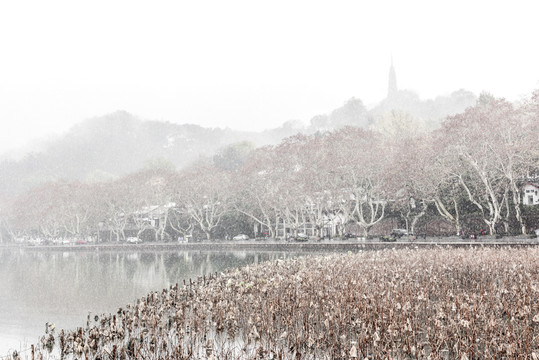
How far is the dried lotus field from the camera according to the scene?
9.28 meters

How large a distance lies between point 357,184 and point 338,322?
152 feet

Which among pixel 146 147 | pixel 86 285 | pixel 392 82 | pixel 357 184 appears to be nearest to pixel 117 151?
pixel 146 147

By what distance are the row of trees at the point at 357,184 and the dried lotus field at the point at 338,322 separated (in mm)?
27128

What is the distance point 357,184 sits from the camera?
5641 cm

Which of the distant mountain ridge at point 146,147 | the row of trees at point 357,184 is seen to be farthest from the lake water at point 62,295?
the distant mountain ridge at point 146,147

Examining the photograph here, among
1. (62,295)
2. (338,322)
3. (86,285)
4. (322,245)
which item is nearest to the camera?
(338,322)

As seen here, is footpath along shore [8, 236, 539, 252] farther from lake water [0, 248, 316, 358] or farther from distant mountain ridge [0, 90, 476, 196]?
distant mountain ridge [0, 90, 476, 196]

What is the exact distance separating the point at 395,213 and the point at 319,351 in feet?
182

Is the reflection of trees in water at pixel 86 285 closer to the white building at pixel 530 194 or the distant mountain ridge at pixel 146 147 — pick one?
the white building at pixel 530 194

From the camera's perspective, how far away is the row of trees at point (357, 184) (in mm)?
42969

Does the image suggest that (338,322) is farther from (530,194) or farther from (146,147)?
(146,147)

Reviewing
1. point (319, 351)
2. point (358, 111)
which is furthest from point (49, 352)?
point (358, 111)

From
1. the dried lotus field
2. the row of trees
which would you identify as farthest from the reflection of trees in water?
the row of trees

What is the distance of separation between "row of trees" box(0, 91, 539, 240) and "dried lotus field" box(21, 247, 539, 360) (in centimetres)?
2713
